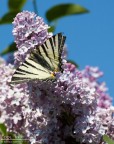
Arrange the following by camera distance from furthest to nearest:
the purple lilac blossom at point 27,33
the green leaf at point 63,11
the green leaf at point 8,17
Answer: the green leaf at point 63,11 < the green leaf at point 8,17 < the purple lilac blossom at point 27,33

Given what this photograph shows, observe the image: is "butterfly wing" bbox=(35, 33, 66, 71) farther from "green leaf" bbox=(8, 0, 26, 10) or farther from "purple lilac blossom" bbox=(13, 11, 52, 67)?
"green leaf" bbox=(8, 0, 26, 10)

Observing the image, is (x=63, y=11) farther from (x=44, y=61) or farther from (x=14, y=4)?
(x=44, y=61)

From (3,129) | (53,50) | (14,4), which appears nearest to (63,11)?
(14,4)

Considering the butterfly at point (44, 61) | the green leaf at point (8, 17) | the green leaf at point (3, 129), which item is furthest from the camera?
the green leaf at point (8, 17)

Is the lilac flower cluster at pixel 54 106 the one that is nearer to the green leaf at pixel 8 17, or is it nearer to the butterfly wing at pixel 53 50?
the butterfly wing at pixel 53 50

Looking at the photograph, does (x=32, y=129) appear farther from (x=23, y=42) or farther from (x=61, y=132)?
(x=23, y=42)

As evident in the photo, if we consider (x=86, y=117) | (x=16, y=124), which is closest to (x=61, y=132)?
(x=86, y=117)

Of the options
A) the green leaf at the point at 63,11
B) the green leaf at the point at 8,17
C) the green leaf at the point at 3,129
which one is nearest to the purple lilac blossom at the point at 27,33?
the green leaf at the point at 3,129
